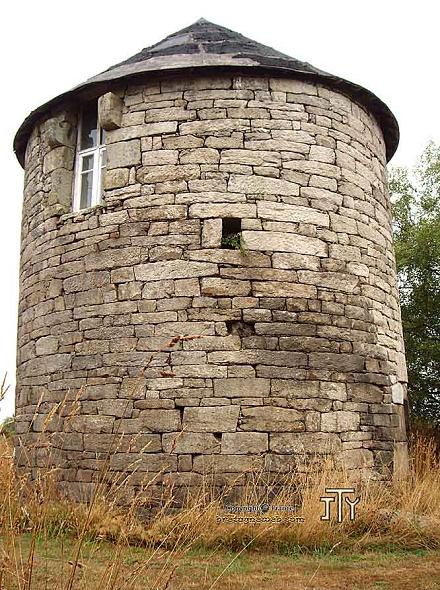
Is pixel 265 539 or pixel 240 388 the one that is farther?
pixel 240 388

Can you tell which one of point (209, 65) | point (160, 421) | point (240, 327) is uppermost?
point (209, 65)

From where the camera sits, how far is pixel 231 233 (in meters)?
6.59

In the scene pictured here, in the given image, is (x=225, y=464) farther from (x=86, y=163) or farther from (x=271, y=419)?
(x=86, y=163)

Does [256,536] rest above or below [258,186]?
below

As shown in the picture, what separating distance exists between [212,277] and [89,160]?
2.38 meters

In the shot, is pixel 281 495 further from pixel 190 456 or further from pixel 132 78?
pixel 132 78

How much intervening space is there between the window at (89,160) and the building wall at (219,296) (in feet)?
0.50

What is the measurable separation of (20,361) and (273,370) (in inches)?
130

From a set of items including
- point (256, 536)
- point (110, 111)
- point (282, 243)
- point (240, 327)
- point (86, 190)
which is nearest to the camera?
point (256, 536)

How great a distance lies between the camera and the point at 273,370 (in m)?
6.18

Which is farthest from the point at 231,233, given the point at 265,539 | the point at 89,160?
the point at 265,539

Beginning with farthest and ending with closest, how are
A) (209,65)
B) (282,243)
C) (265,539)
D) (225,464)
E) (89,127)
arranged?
(89,127), (209,65), (282,243), (225,464), (265,539)

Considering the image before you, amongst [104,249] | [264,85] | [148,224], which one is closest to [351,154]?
[264,85]

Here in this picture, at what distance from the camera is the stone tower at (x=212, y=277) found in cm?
608
